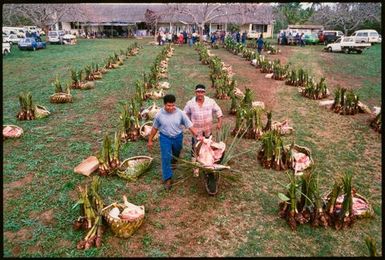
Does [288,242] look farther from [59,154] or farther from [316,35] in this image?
[316,35]

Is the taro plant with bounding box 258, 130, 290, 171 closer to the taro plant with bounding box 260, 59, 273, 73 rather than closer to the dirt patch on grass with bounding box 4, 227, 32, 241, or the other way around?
the dirt patch on grass with bounding box 4, 227, 32, 241

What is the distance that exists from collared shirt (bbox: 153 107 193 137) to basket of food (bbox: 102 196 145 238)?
133cm

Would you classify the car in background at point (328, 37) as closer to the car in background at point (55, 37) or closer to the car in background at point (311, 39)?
the car in background at point (311, 39)

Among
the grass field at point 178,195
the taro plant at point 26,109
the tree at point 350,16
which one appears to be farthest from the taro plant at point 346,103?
the tree at point 350,16

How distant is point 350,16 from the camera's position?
38688 mm

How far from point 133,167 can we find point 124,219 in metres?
1.75

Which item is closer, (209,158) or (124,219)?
(124,219)

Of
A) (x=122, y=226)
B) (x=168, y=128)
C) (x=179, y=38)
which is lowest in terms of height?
(x=122, y=226)

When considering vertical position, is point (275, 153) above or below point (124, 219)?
above

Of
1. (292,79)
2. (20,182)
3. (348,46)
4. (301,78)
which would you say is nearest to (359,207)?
(20,182)

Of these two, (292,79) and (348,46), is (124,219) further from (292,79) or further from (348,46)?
(348,46)

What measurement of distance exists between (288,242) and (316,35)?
33.6 meters

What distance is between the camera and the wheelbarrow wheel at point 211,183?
5.21 m

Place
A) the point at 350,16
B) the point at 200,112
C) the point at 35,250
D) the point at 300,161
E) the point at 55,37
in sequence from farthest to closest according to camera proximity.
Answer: the point at 350,16
the point at 55,37
the point at 300,161
the point at 200,112
the point at 35,250
